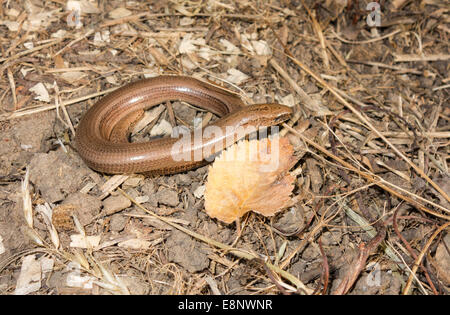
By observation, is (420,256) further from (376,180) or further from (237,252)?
(237,252)

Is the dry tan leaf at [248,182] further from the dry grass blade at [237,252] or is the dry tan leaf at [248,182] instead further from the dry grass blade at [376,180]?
the dry grass blade at [376,180]

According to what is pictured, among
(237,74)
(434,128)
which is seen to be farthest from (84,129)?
(434,128)

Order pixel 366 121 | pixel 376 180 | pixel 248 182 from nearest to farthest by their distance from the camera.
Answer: pixel 248 182 < pixel 376 180 < pixel 366 121

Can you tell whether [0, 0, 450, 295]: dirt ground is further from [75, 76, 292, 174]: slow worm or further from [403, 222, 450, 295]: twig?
[75, 76, 292, 174]: slow worm

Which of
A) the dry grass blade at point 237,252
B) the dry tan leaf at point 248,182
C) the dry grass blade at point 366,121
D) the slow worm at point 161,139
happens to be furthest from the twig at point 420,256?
the slow worm at point 161,139

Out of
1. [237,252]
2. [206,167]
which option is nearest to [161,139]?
[206,167]

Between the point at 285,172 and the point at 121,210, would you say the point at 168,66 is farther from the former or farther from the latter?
the point at 285,172
